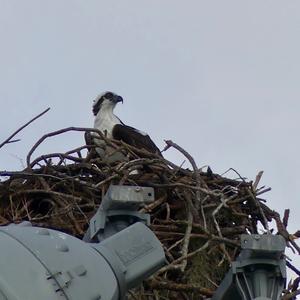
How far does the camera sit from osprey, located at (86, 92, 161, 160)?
7848 mm

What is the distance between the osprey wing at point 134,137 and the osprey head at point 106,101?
1.13 metres

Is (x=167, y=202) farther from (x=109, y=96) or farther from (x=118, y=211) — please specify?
(x=118, y=211)

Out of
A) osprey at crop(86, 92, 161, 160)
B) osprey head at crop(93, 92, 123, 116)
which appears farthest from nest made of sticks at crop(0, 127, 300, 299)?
osprey head at crop(93, 92, 123, 116)

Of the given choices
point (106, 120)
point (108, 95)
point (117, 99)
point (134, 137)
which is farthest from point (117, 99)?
point (134, 137)

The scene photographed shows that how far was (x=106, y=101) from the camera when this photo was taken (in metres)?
9.73

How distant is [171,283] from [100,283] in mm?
3356

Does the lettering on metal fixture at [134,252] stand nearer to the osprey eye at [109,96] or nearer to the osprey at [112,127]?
the osprey at [112,127]

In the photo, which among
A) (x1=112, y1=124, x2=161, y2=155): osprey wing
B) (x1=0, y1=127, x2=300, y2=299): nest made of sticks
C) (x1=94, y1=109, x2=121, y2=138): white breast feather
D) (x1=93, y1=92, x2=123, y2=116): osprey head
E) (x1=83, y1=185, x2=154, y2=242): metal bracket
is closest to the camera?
(x1=83, y1=185, x2=154, y2=242): metal bracket

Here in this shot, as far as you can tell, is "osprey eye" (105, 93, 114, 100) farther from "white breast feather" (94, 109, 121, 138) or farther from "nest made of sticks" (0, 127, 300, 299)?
"nest made of sticks" (0, 127, 300, 299)

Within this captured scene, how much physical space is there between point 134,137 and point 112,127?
0.67 metres

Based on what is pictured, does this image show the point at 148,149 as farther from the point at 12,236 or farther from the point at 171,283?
the point at 12,236

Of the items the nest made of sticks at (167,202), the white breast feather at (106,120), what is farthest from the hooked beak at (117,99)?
the nest made of sticks at (167,202)

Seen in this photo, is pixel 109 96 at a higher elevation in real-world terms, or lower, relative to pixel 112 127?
higher

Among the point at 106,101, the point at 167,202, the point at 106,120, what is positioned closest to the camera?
the point at 167,202
